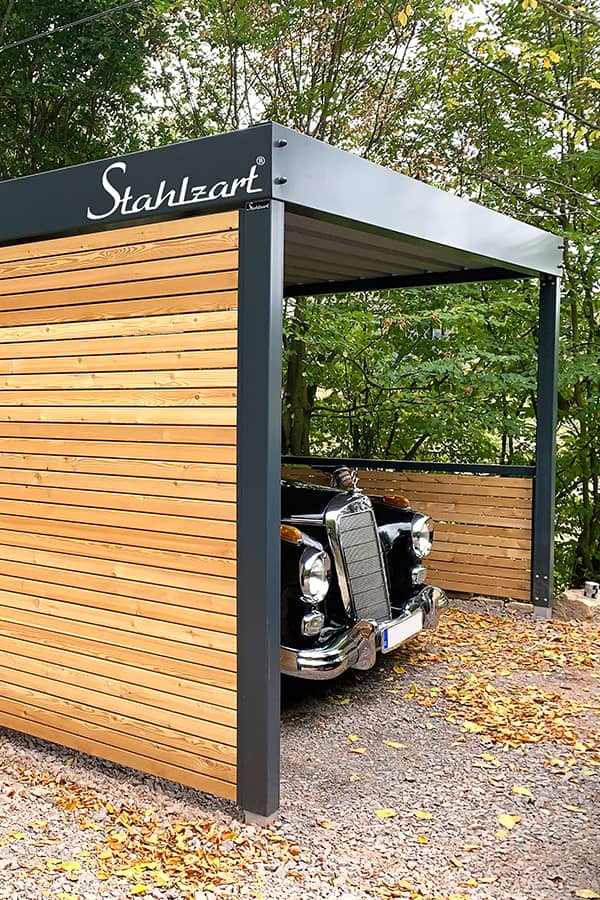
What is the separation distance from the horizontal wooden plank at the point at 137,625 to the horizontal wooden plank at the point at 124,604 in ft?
0.05

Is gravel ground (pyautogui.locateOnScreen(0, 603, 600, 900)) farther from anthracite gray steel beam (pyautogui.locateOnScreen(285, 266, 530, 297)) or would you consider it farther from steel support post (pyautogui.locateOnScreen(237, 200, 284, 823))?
anthracite gray steel beam (pyautogui.locateOnScreen(285, 266, 530, 297))

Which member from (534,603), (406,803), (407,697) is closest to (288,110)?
(534,603)

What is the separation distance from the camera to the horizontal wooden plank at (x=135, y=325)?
3.78m

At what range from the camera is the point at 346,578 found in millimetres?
4973

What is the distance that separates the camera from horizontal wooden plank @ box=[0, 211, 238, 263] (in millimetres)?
3777

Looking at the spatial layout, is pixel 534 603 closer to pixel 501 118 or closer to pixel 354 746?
pixel 354 746

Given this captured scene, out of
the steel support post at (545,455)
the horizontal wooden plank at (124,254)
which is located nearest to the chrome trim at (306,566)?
the horizontal wooden plank at (124,254)

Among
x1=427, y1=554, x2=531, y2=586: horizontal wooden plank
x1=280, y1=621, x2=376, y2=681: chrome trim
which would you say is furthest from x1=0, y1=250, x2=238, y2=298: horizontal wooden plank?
x1=427, y1=554, x2=531, y2=586: horizontal wooden plank

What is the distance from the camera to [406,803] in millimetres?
3930

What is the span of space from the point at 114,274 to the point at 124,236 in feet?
0.62

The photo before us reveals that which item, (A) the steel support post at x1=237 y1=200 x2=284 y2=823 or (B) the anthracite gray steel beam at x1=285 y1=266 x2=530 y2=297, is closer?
(A) the steel support post at x1=237 y1=200 x2=284 y2=823

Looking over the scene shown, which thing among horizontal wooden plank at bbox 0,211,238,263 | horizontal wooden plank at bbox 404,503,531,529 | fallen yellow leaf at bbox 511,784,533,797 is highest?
horizontal wooden plank at bbox 0,211,238,263

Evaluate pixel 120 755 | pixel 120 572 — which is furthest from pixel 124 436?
pixel 120 755

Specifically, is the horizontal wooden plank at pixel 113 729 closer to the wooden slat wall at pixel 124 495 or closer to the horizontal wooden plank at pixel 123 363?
the wooden slat wall at pixel 124 495
